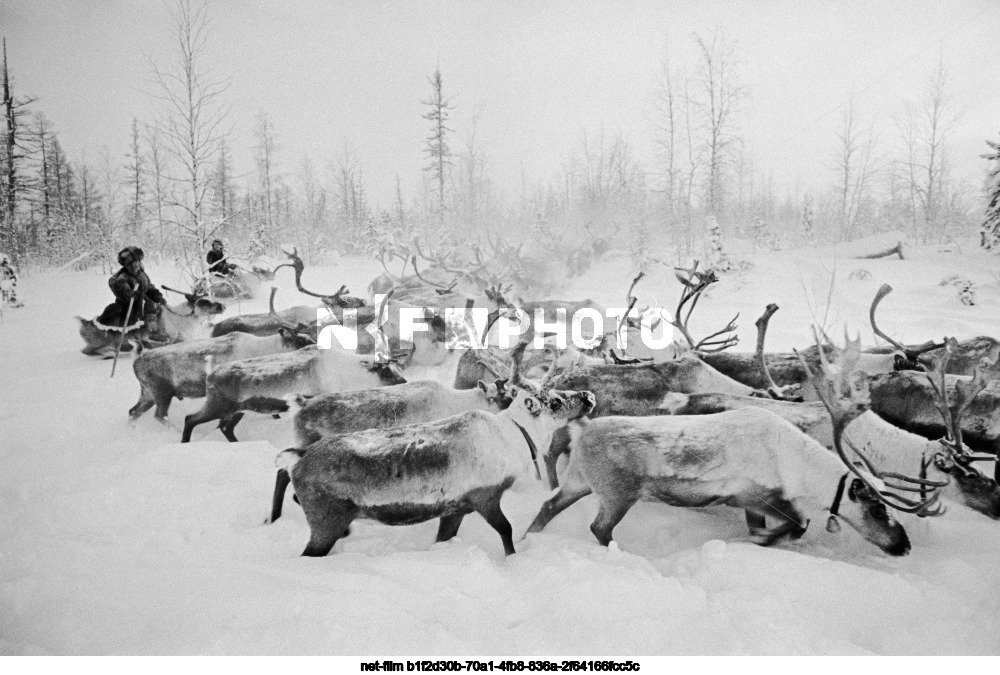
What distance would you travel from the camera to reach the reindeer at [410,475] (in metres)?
2.70

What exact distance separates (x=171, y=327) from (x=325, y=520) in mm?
5939

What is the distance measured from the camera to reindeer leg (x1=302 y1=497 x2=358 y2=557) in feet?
8.86

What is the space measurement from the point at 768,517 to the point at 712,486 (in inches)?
18.6

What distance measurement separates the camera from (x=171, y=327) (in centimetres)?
714

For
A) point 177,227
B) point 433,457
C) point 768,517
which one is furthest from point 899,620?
point 177,227

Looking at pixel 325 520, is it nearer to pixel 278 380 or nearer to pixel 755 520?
pixel 278 380

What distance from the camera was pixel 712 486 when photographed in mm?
2852

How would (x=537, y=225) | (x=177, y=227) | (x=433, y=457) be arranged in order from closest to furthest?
(x=433, y=457), (x=177, y=227), (x=537, y=225)

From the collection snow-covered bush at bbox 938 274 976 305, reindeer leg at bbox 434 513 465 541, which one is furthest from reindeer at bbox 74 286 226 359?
snow-covered bush at bbox 938 274 976 305

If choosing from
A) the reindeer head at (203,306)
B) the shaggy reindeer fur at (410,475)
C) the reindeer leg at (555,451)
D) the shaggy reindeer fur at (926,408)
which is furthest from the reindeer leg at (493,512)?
the reindeer head at (203,306)

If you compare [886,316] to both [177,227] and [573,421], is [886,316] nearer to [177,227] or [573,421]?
[573,421]

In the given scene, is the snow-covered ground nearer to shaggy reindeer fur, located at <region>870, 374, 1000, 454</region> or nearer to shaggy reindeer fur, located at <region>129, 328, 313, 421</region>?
shaggy reindeer fur, located at <region>129, 328, 313, 421</region>

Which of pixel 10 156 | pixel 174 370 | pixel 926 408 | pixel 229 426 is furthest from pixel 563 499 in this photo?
pixel 10 156
